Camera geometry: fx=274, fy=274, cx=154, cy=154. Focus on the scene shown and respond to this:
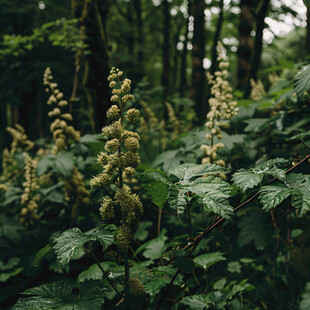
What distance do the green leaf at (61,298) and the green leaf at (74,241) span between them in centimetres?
15

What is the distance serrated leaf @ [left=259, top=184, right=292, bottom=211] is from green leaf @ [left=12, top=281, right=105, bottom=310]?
0.62 metres

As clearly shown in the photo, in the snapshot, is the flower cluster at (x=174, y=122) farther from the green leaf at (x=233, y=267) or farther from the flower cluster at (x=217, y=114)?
the green leaf at (x=233, y=267)

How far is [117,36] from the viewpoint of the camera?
9.07 m

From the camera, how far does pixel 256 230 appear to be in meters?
1.81

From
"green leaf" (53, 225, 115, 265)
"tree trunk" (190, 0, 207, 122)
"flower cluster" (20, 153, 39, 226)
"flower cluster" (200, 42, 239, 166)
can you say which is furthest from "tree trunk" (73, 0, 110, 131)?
"tree trunk" (190, 0, 207, 122)

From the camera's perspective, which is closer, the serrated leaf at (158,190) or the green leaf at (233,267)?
the serrated leaf at (158,190)

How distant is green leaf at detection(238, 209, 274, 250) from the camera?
1737mm

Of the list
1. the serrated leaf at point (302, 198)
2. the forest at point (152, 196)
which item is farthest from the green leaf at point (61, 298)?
the serrated leaf at point (302, 198)

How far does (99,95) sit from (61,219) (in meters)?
1.31

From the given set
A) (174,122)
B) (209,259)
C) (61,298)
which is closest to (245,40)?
(174,122)

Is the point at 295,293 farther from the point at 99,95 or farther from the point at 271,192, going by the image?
the point at 99,95

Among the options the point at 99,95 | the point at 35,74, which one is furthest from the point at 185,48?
the point at 99,95

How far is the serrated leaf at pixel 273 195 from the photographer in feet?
2.80

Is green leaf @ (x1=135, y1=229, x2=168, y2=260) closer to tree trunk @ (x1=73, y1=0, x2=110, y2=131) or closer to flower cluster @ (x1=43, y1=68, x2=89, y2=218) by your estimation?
flower cluster @ (x1=43, y1=68, x2=89, y2=218)
